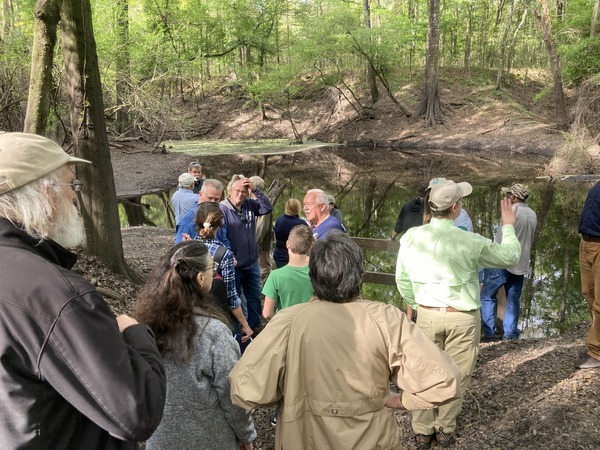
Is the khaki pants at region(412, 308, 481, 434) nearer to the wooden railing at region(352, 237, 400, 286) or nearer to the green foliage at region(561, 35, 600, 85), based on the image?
the wooden railing at region(352, 237, 400, 286)

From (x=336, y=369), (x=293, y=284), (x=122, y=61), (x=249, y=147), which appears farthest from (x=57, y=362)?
(x=249, y=147)

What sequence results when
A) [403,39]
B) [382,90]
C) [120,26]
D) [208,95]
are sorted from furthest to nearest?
[208,95]
[382,90]
[403,39]
[120,26]

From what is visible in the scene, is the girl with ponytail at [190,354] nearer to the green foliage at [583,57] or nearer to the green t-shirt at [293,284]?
the green t-shirt at [293,284]

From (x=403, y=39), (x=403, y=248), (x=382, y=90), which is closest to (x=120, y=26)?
(x=403, y=248)

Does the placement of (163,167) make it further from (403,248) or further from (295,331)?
(295,331)

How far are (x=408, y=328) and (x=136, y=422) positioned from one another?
1.09m

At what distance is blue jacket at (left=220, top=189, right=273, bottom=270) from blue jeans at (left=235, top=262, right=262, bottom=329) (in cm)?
11

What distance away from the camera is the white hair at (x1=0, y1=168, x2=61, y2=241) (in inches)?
55.7

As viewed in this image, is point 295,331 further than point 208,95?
No

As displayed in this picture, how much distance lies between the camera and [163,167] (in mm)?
20562

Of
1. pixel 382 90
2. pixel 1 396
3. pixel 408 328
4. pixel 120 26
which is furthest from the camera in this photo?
pixel 382 90

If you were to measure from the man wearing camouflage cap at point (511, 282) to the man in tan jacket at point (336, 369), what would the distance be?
3.94 m

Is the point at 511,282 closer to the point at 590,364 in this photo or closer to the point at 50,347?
the point at 590,364

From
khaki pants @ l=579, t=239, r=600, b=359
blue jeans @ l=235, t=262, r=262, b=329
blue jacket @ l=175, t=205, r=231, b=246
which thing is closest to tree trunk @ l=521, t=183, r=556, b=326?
khaki pants @ l=579, t=239, r=600, b=359
